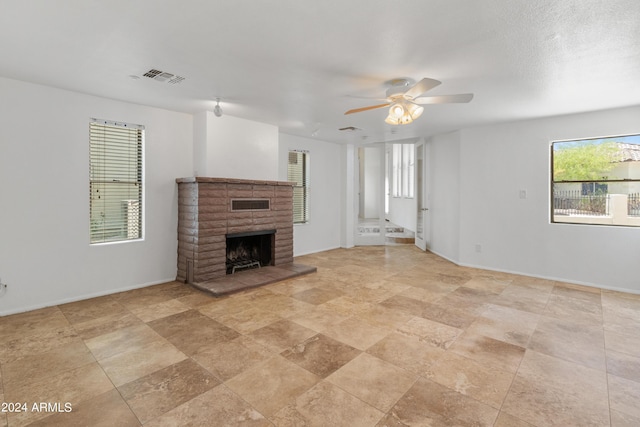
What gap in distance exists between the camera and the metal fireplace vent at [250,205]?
15.2 feet

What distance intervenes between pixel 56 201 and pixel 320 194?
14.9ft

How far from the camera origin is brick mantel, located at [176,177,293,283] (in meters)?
4.27

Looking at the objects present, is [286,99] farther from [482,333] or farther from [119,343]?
[482,333]

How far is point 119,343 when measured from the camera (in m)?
2.68

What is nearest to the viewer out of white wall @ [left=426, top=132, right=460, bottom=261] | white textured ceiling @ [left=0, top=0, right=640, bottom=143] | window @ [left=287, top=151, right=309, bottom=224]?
white textured ceiling @ [left=0, top=0, right=640, bottom=143]

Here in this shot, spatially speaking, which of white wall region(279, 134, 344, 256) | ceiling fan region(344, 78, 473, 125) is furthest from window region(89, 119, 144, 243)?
ceiling fan region(344, 78, 473, 125)

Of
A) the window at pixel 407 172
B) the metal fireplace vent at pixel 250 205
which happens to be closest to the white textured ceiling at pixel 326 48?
the metal fireplace vent at pixel 250 205

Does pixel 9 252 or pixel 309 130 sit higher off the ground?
pixel 309 130

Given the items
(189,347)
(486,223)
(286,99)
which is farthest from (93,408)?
(486,223)

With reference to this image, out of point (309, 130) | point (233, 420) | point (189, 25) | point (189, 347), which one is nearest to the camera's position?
point (233, 420)

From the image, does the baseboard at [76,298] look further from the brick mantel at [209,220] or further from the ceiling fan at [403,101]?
the ceiling fan at [403,101]

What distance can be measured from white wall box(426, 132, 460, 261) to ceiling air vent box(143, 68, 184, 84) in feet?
Answer: 15.4

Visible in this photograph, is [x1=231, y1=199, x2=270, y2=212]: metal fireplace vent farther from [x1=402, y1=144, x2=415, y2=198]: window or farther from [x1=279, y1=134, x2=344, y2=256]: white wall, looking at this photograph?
[x1=402, y1=144, x2=415, y2=198]: window

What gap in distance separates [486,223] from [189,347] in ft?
16.1
